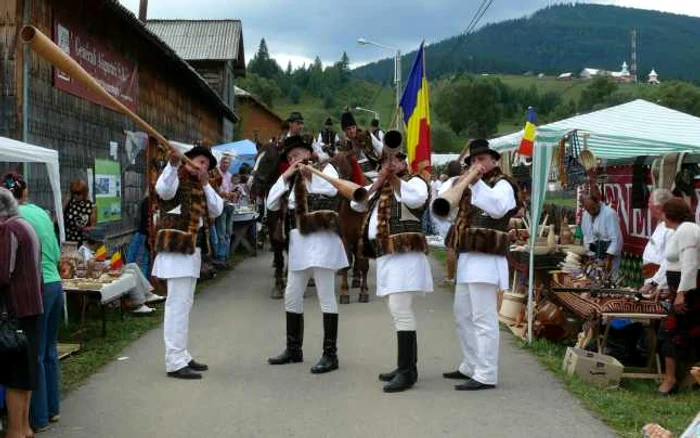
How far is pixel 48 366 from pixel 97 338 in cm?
326

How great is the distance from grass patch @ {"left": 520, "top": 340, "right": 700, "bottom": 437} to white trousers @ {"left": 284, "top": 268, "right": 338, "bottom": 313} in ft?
7.01

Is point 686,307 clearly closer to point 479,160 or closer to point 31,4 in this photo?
point 479,160

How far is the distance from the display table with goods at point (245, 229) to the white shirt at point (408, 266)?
35.8 feet

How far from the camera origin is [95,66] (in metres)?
12.0

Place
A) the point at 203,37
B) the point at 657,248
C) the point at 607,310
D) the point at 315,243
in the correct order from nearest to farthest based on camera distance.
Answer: the point at 315,243, the point at 607,310, the point at 657,248, the point at 203,37

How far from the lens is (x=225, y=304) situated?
11383mm

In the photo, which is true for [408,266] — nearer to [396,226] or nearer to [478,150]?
[396,226]

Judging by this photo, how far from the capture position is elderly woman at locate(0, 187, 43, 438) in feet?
16.1

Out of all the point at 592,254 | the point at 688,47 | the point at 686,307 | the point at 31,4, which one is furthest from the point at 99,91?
the point at 688,47

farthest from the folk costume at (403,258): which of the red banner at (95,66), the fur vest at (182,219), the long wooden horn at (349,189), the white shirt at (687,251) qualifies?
the red banner at (95,66)

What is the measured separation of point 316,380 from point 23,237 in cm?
291

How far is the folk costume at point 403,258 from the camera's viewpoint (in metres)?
6.50

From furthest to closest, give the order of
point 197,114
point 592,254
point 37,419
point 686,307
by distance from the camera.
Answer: point 197,114
point 592,254
point 686,307
point 37,419

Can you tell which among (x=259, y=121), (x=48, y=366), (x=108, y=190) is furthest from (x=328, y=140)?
(x=259, y=121)
